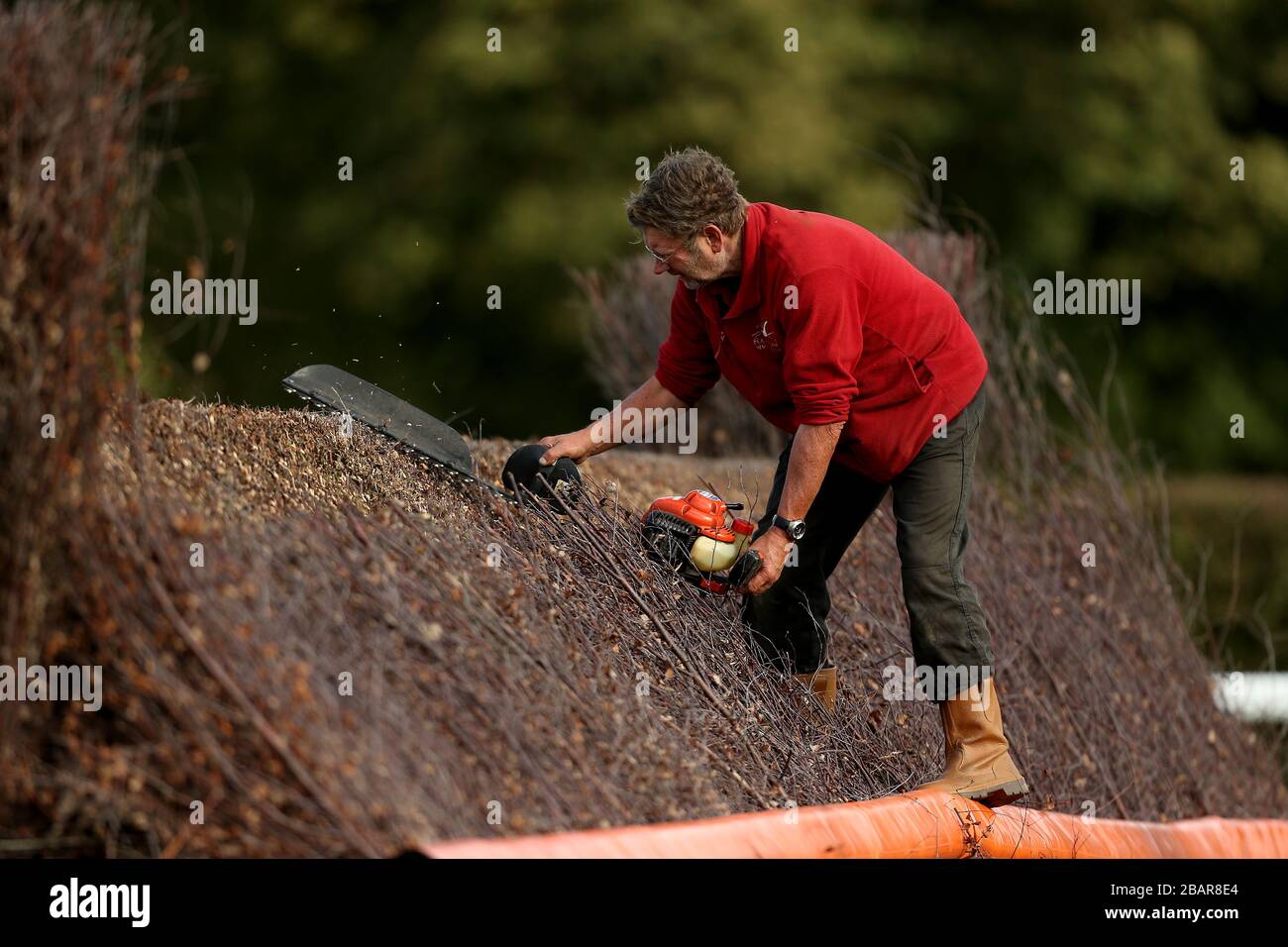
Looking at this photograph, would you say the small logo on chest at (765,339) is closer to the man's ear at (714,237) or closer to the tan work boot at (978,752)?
the man's ear at (714,237)

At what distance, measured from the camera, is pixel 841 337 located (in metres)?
4.20

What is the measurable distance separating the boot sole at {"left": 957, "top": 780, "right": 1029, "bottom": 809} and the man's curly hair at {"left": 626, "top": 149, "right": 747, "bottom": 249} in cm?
174

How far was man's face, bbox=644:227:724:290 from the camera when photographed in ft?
14.1

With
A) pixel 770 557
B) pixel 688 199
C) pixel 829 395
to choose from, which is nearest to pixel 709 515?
pixel 770 557

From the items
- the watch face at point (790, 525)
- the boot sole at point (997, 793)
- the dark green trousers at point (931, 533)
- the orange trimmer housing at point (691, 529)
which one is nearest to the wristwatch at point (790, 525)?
the watch face at point (790, 525)

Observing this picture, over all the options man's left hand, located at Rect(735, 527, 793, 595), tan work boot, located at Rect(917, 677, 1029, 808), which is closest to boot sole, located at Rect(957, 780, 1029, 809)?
tan work boot, located at Rect(917, 677, 1029, 808)

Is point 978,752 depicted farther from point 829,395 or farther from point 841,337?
point 841,337

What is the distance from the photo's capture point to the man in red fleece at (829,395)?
425cm

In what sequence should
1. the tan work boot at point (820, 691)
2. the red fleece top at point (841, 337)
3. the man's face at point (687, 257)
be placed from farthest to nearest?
1. the tan work boot at point (820, 691)
2. the man's face at point (687, 257)
3. the red fleece top at point (841, 337)

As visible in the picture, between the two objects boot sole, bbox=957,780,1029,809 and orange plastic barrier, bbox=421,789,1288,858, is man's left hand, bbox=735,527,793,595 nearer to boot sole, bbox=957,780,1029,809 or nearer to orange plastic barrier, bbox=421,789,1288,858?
orange plastic barrier, bbox=421,789,1288,858

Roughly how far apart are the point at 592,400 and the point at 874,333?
9.75 meters

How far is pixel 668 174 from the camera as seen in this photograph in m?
4.26

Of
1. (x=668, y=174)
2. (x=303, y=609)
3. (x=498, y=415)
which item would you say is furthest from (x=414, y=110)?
(x=303, y=609)
